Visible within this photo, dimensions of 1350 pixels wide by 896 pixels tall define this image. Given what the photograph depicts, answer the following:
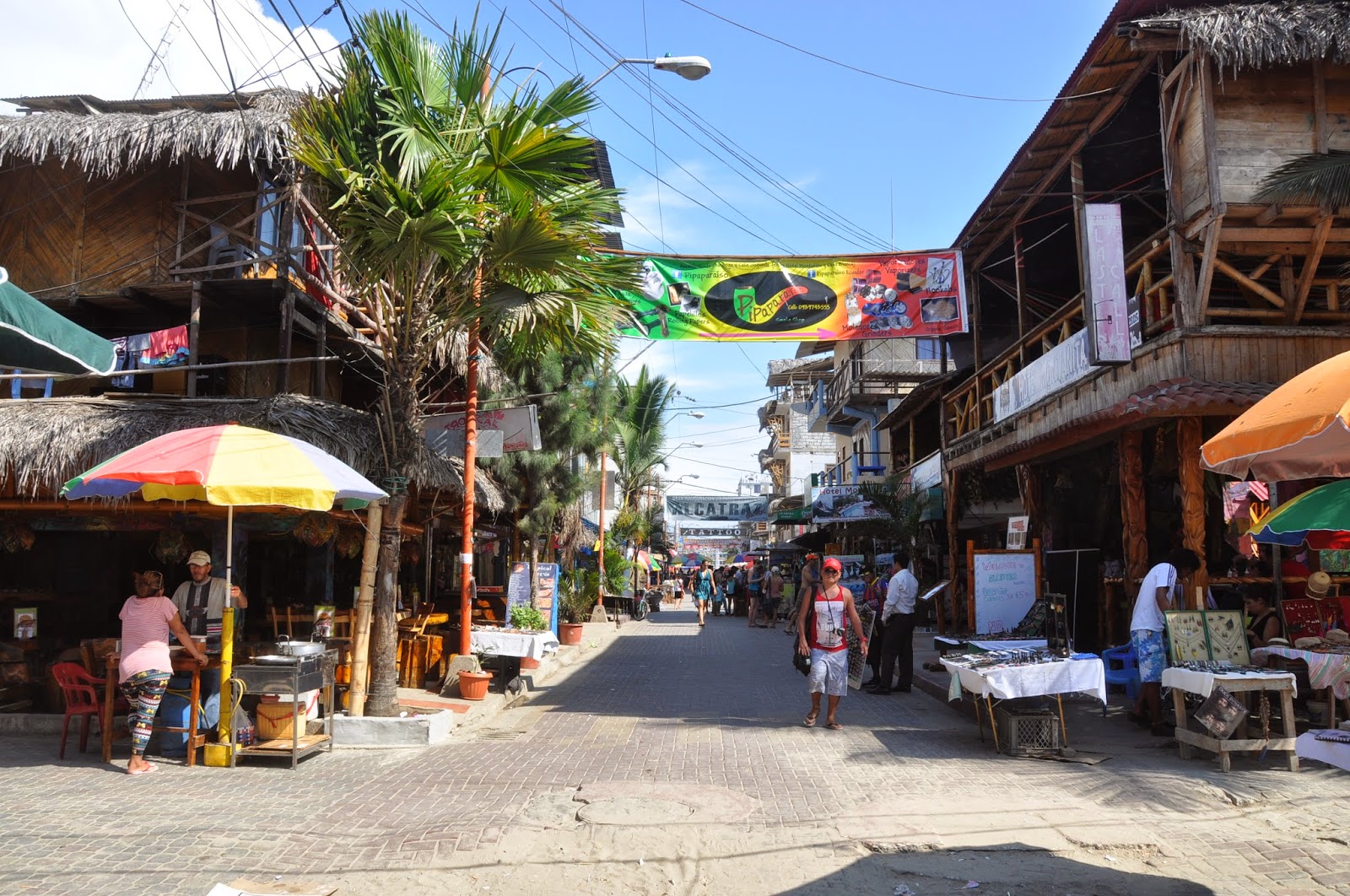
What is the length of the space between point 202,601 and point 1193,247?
36.9ft

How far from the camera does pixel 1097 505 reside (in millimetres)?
15414

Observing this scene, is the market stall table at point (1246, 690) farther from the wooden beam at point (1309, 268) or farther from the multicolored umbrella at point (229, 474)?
the multicolored umbrella at point (229, 474)

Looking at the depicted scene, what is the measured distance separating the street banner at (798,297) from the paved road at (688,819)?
22.3 ft

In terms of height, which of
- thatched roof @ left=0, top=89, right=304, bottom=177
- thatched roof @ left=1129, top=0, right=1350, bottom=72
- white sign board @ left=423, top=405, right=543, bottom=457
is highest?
thatched roof @ left=1129, top=0, right=1350, bottom=72

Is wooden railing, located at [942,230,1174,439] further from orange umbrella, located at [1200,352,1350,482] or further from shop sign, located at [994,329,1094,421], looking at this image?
orange umbrella, located at [1200,352,1350,482]

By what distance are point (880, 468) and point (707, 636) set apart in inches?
432

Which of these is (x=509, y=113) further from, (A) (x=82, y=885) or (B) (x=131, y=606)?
(A) (x=82, y=885)

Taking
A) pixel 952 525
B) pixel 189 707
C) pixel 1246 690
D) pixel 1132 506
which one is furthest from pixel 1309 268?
pixel 189 707

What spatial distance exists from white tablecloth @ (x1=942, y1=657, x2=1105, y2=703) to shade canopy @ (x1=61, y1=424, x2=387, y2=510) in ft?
18.6

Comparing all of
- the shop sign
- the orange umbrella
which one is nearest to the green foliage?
the shop sign

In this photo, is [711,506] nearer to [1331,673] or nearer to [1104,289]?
[1104,289]

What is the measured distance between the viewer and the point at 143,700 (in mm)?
7828

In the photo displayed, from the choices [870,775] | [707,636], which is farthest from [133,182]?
[707,636]

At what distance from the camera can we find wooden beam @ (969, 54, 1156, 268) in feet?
40.0
